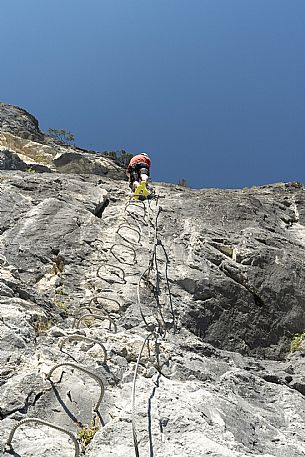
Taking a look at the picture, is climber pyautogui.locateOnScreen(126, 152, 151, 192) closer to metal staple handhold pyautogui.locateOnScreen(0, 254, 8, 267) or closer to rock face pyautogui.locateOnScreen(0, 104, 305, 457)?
rock face pyautogui.locateOnScreen(0, 104, 305, 457)

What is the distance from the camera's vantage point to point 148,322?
6.66 meters

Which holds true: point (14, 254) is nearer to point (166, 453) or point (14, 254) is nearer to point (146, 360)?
point (146, 360)

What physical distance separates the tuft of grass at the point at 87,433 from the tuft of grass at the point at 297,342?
13.6 feet

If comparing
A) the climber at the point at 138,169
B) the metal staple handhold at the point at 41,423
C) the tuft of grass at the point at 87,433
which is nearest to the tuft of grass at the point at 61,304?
the tuft of grass at the point at 87,433

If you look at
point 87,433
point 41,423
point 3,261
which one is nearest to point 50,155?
point 3,261

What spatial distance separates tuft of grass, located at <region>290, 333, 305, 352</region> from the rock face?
0.08 m

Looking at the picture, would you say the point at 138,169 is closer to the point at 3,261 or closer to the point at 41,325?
the point at 3,261

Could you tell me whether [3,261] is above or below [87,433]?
above

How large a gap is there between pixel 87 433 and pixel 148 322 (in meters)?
2.71

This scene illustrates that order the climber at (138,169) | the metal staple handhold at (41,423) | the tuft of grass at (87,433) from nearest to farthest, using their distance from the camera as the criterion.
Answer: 1. the metal staple handhold at (41,423)
2. the tuft of grass at (87,433)
3. the climber at (138,169)

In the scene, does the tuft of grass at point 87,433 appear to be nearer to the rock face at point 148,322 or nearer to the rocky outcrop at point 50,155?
the rock face at point 148,322

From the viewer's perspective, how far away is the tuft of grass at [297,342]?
7439 millimetres

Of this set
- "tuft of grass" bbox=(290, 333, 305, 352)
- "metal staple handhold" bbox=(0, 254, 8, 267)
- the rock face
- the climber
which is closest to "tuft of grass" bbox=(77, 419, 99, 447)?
the rock face

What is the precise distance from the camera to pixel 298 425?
4.96 meters
